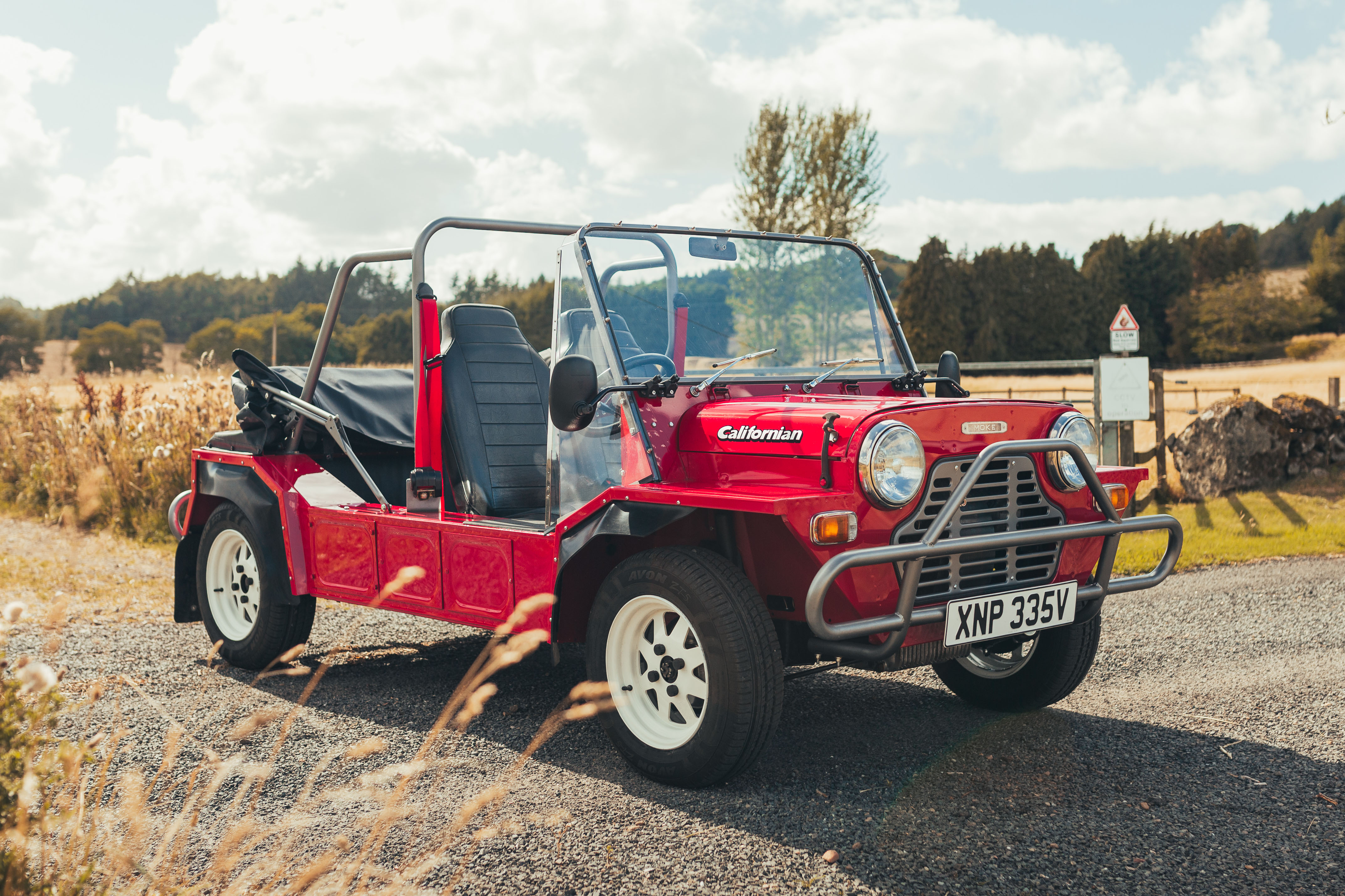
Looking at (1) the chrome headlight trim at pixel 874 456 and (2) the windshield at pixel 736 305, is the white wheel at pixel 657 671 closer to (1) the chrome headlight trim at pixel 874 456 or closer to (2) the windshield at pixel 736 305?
(1) the chrome headlight trim at pixel 874 456

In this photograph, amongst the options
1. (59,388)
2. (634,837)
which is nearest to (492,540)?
(634,837)

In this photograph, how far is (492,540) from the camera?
178 inches

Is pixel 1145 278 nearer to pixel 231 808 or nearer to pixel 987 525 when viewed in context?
pixel 987 525

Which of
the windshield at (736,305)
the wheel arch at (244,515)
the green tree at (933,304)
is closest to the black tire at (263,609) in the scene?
the wheel arch at (244,515)

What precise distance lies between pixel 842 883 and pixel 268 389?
13.5 feet

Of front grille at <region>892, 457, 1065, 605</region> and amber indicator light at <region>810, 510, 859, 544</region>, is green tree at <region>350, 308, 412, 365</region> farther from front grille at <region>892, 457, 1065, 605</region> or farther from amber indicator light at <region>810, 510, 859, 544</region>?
amber indicator light at <region>810, 510, 859, 544</region>

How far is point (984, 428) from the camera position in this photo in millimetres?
3900

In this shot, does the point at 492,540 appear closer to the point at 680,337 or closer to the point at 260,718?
the point at 680,337

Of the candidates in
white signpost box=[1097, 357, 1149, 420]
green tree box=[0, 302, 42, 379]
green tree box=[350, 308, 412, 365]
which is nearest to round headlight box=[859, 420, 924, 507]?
white signpost box=[1097, 357, 1149, 420]

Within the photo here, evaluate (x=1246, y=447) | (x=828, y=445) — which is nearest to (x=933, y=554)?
(x=828, y=445)

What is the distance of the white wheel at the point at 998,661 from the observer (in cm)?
479

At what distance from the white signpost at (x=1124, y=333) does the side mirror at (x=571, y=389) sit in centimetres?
930

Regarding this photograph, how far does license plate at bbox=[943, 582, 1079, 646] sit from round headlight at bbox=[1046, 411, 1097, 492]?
0.38 metres

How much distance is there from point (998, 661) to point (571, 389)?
2406 mm
